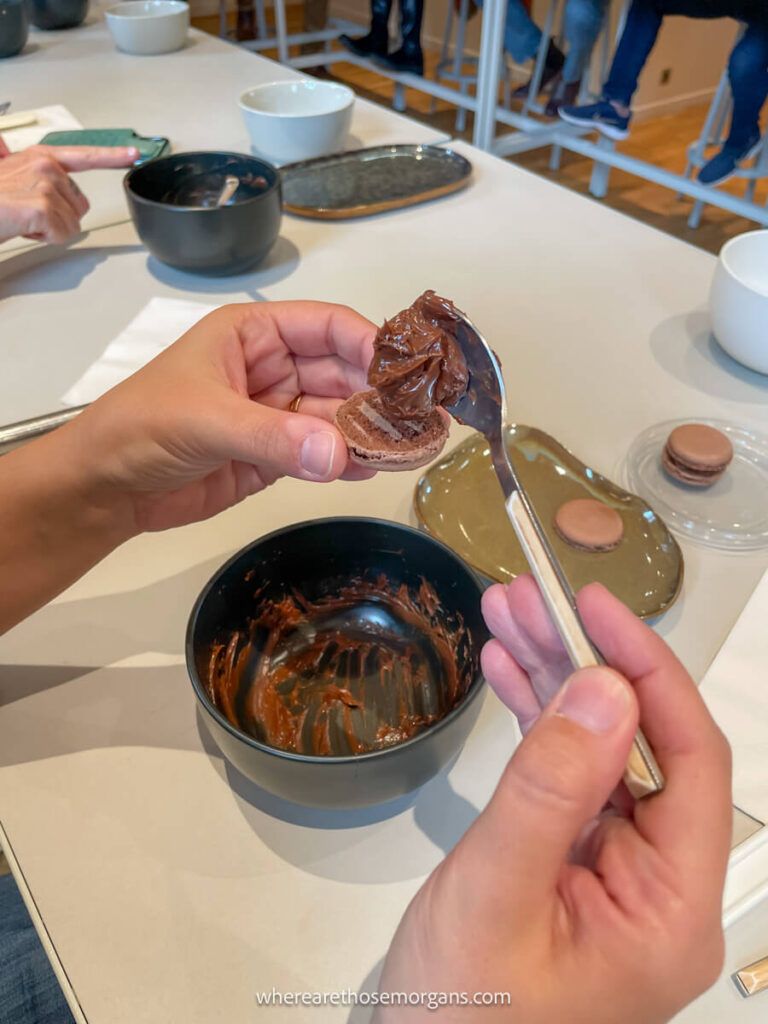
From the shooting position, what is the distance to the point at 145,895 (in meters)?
0.53

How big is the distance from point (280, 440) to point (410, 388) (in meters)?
0.16

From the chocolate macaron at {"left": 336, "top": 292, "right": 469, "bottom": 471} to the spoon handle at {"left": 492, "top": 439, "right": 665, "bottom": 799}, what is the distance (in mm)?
124

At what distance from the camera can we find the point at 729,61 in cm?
261

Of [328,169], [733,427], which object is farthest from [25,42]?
[733,427]

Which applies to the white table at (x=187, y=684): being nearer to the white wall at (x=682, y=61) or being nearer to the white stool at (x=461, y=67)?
the white stool at (x=461, y=67)

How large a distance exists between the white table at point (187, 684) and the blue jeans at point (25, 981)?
27 cm

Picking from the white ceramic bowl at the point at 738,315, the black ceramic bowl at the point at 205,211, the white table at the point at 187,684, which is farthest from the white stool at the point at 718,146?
the black ceramic bowl at the point at 205,211

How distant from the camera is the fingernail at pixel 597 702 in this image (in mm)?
408

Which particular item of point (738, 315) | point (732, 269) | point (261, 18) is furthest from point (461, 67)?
point (738, 315)

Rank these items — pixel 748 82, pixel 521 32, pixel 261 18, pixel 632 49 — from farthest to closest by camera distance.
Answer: pixel 261 18
pixel 521 32
pixel 632 49
pixel 748 82

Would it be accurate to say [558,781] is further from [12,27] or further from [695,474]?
[12,27]

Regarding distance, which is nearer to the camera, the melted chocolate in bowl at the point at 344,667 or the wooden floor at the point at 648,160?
the melted chocolate in bowl at the point at 344,667

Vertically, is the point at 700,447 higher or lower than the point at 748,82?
lower

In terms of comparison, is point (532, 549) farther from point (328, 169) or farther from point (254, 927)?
point (328, 169)
